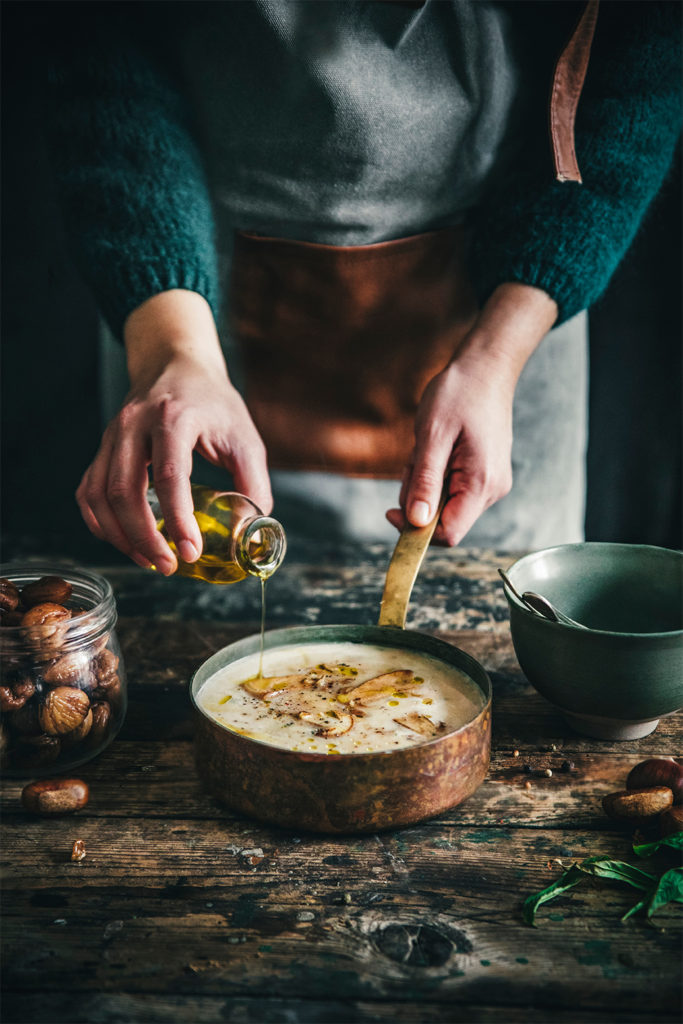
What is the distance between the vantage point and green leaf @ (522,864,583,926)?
76 cm

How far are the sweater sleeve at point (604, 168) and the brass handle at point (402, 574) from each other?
0.51m

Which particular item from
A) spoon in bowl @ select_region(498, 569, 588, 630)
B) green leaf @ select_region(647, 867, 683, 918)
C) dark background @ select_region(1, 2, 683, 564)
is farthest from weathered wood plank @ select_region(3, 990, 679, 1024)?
dark background @ select_region(1, 2, 683, 564)

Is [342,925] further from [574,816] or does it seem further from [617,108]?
[617,108]

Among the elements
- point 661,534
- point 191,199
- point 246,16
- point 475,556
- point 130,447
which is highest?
point 246,16

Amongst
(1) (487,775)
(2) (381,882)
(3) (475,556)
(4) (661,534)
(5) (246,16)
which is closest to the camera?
(2) (381,882)

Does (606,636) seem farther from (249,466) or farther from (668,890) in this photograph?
(249,466)

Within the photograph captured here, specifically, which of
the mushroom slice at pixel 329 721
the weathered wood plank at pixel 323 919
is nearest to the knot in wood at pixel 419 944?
the weathered wood plank at pixel 323 919

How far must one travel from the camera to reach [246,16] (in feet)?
4.53

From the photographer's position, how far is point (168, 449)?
3.53ft

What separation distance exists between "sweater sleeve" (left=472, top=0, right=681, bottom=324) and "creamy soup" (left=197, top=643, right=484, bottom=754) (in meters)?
0.70

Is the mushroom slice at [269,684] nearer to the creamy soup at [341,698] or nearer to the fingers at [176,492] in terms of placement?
the creamy soup at [341,698]

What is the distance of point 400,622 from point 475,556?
1.69ft

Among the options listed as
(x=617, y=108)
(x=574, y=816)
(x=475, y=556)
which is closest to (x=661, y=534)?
(x=475, y=556)

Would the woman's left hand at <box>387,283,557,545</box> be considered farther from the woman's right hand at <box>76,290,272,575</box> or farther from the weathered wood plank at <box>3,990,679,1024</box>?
the weathered wood plank at <box>3,990,679,1024</box>
